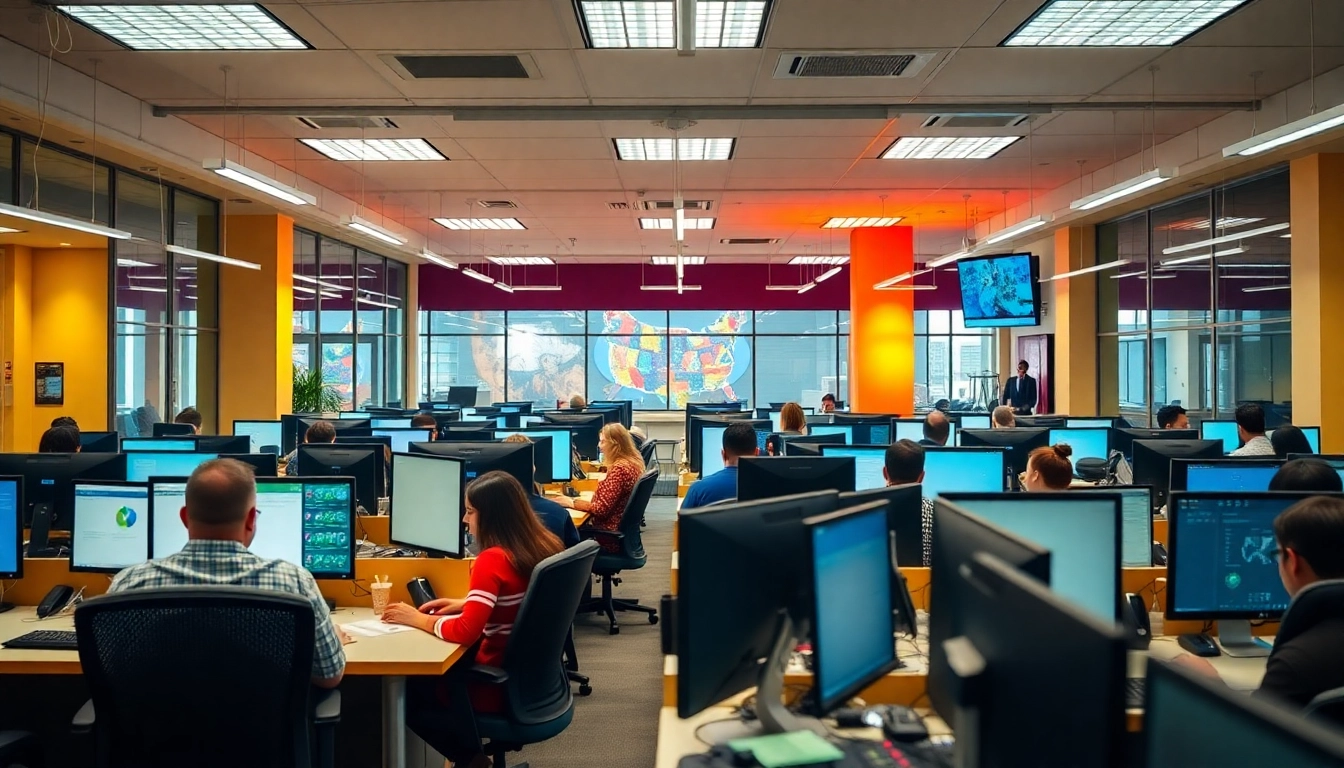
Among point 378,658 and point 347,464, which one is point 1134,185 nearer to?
point 347,464

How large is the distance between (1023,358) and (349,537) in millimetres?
12922

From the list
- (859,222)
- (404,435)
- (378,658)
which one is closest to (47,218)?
(404,435)

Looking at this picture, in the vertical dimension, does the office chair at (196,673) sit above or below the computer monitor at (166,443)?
below

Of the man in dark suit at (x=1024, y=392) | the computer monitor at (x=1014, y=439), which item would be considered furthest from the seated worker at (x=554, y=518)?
the man in dark suit at (x=1024, y=392)

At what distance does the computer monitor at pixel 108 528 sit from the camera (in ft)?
11.6

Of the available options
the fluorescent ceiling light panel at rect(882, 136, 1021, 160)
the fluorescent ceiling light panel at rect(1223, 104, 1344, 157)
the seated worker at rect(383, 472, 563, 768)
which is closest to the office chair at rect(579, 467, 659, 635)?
the seated worker at rect(383, 472, 563, 768)

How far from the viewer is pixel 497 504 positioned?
3.32 meters

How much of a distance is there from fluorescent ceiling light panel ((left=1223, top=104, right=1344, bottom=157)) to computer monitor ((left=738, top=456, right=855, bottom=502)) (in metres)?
3.15

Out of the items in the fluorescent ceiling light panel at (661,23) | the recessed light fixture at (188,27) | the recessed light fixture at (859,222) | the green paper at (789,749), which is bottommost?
the green paper at (789,749)

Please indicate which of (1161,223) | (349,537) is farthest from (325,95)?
(1161,223)

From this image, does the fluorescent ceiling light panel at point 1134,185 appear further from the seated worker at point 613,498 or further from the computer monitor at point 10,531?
the computer monitor at point 10,531

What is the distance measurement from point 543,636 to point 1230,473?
121 inches

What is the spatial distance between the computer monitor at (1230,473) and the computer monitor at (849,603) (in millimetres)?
2418

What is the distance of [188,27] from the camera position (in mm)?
5570
